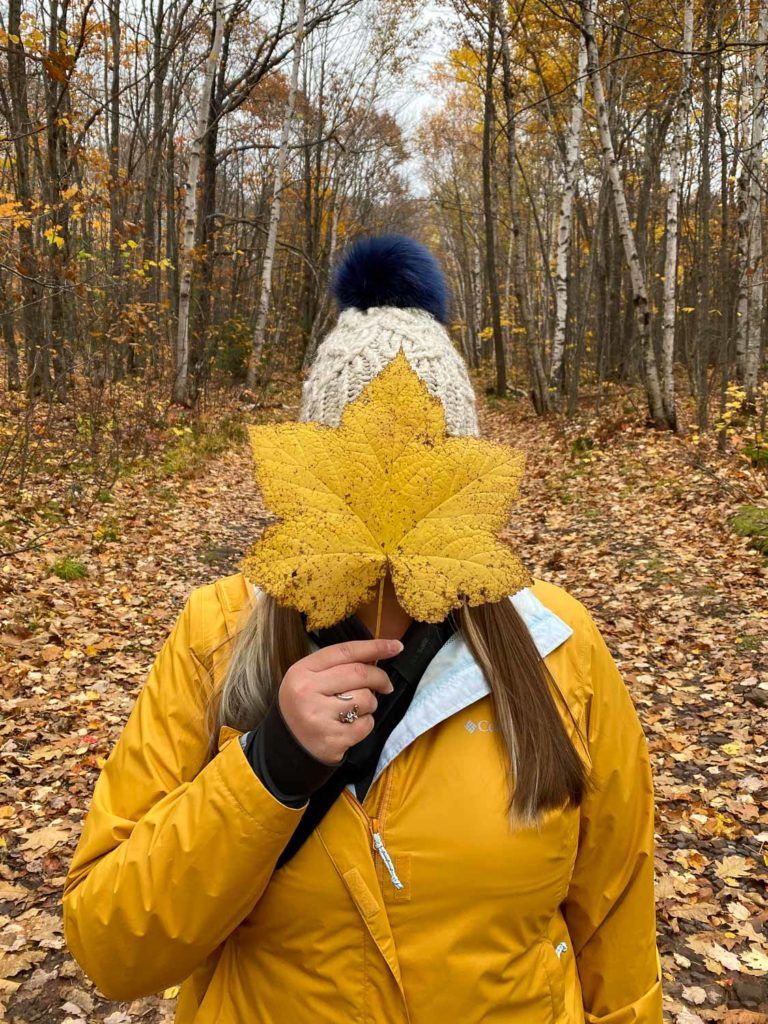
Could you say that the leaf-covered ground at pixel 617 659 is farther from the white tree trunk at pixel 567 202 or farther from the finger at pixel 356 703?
the white tree trunk at pixel 567 202

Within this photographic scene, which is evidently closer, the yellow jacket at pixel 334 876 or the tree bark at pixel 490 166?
the yellow jacket at pixel 334 876

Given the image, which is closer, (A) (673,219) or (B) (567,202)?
(A) (673,219)

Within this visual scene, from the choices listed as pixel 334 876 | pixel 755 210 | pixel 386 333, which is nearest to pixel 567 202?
pixel 755 210

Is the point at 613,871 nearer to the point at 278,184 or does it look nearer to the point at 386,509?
the point at 386,509

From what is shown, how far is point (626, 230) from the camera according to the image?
10.2 metres

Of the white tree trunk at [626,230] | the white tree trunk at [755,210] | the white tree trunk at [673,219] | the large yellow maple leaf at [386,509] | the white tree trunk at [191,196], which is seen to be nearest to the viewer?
the large yellow maple leaf at [386,509]

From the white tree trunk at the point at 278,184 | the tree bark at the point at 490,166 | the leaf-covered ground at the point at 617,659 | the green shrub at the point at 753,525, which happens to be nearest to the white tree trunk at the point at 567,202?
the tree bark at the point at 490,166

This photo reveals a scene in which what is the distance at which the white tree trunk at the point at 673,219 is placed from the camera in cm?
955

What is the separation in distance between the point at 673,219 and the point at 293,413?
9.79 meters

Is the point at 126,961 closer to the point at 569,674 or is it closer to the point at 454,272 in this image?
the point at 569,674

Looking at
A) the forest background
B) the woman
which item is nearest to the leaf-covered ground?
the forest background

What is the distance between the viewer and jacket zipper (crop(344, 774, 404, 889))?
1.07 metres

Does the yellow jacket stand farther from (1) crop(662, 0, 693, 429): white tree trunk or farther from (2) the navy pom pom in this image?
(1) crop(662, 0, 693, 429): white tree trunk

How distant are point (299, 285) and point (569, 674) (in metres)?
29.6
